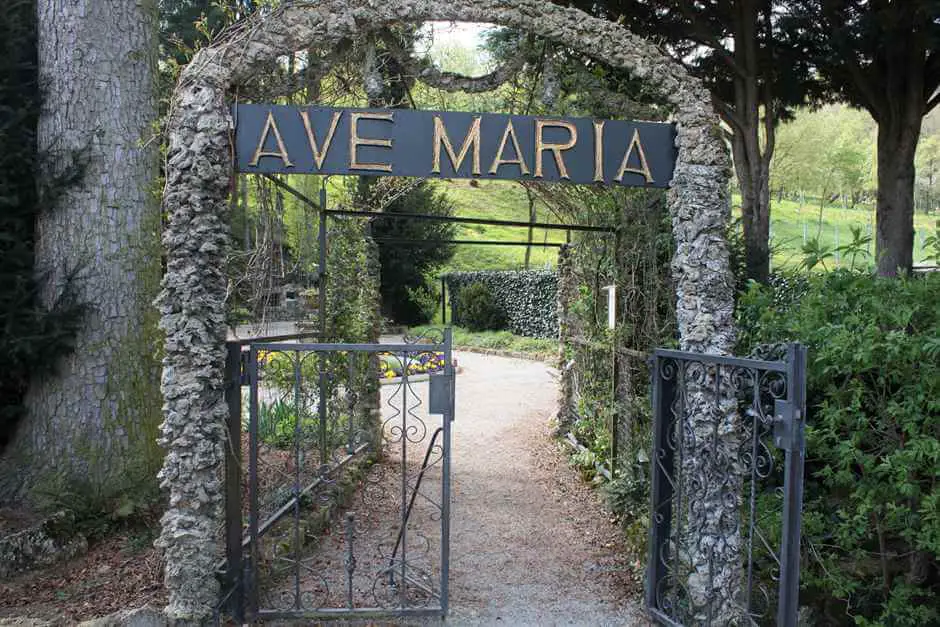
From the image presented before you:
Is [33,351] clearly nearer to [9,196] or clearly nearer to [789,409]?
[9,196]

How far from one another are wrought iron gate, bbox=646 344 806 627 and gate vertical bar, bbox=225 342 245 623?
7.36 ft

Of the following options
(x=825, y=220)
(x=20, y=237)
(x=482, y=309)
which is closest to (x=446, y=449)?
(x=20, y=237)

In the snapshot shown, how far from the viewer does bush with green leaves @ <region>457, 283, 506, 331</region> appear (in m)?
20.0

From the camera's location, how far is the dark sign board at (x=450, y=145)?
318 cm

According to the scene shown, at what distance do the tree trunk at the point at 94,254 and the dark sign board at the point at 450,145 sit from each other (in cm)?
158

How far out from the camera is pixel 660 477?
3.50 m

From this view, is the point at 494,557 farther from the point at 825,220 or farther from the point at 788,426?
the point at 825,220

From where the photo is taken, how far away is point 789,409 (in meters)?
2.57

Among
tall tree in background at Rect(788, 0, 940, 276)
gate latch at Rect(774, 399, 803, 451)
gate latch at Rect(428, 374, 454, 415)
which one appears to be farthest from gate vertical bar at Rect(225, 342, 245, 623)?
tall tree in background at Rect(788, 0, 940, 276)

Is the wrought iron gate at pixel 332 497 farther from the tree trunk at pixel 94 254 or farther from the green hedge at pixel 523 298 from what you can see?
the green hedge at pixel 523 298

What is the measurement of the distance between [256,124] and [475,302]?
55.7 ft

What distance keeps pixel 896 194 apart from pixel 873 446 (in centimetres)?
629

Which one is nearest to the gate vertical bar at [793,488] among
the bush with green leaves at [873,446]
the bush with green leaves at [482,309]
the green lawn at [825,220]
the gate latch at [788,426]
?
the gate latch at [788,426]

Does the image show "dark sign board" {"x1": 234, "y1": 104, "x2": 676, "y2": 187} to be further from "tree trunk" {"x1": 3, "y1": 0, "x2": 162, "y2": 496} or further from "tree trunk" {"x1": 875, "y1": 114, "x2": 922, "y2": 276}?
"tree trunk" {"x1": 875, "y1": 114, "x2": 922, "y2": 276}
